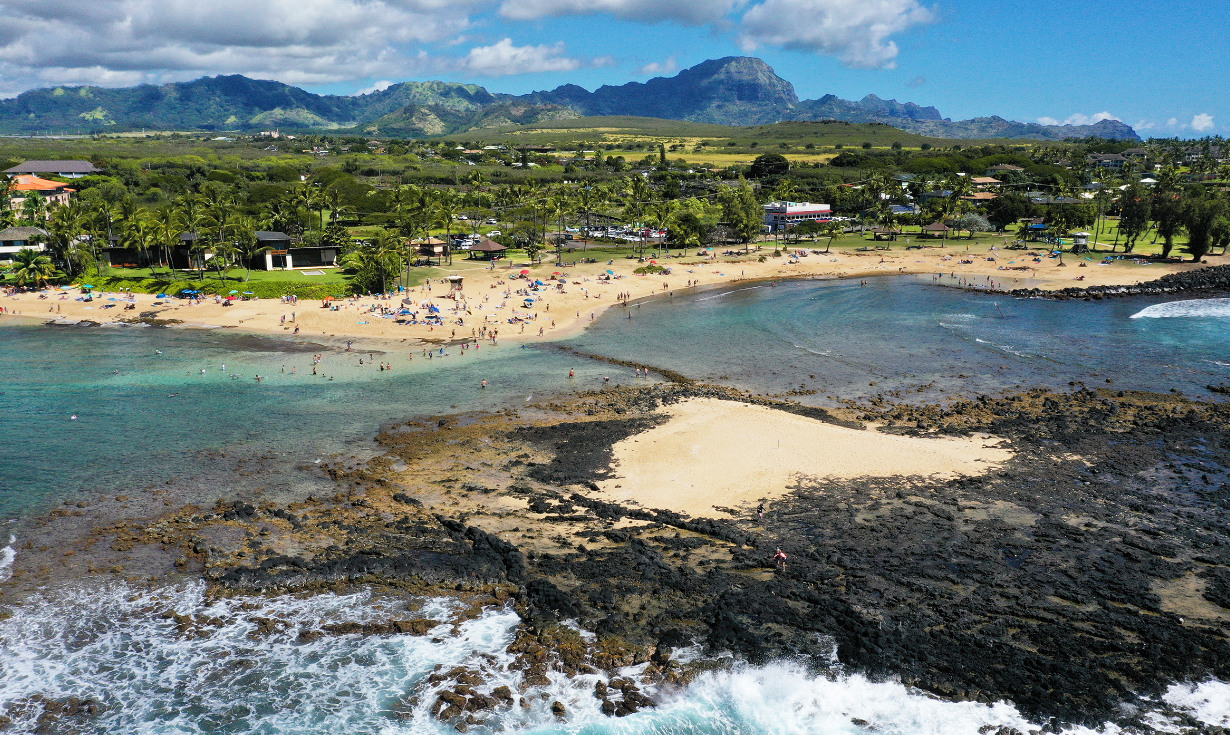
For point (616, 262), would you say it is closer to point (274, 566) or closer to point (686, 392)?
point (686, 392)

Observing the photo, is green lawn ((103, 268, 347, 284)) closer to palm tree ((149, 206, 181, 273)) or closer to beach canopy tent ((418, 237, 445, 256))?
palm tree ((149, 206, 181, 273))

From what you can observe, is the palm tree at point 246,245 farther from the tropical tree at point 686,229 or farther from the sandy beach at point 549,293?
the tropical tree at point 686,229

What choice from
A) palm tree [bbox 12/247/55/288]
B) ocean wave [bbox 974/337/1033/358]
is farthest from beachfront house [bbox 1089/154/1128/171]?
palm tree [bbox 12/247/55/288]

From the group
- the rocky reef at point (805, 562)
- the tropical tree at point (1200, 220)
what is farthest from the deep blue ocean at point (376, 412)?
the tropical tree at point (1200, 220)

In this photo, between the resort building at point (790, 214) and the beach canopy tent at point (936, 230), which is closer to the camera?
the beach canopy tent at point (936, 230)

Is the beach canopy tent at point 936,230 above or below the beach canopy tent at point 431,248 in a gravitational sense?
above

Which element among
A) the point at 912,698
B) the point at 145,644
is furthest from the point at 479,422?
the point at 912,698
